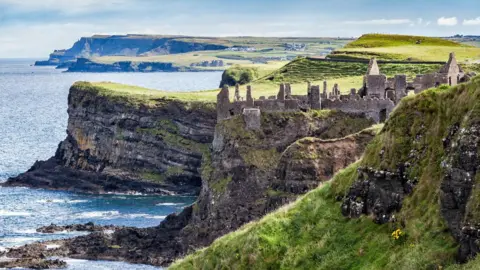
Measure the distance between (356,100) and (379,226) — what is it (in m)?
66.0

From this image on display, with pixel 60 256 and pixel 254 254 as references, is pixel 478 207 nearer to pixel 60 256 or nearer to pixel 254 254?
pixel 254 254

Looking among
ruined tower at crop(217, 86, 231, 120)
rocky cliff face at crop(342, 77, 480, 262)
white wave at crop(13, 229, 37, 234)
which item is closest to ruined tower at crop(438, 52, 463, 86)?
ruined tower at crop(217, 86, 231, 120)

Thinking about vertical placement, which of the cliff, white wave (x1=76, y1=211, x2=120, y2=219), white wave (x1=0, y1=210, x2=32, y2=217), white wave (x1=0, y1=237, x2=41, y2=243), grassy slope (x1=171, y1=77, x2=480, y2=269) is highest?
grassy slope (x1=171, y1=77, x2=480, y2=269)

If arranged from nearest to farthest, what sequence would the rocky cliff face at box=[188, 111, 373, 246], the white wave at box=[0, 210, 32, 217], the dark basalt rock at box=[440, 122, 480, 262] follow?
the dark basalt rock at box=[440, 122, 480, 262], the rocky cliff face at box=[188, 111, 373, 246], the white wave at box=[0, 210, 32, 217]

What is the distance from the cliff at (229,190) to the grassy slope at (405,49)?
141 feet

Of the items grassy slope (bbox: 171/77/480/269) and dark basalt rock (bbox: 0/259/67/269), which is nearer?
grassy slope (bbox: 171/77/480/269)

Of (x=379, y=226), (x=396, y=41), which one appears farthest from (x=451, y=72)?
(x=396, y=41)

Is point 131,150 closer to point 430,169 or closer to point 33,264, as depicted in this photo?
point 33,264

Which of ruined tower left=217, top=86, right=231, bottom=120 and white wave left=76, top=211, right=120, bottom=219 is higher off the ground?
ruined tower left=217, top=86, right=231, bottom=120

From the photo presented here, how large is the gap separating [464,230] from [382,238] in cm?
619

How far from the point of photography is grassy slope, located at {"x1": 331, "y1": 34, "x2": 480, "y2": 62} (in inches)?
6289

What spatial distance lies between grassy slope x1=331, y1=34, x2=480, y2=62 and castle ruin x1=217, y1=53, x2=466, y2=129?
40750mm

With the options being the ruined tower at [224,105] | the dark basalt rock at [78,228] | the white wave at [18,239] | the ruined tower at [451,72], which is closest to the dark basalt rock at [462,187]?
the ruined tower at [451,72]

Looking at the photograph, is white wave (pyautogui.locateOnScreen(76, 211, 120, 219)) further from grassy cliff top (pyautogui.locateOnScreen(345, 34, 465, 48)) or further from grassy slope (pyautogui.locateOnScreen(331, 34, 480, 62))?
grassy cliff top (pyautogui.locateOnScreen(345, 34, 465, 48))
